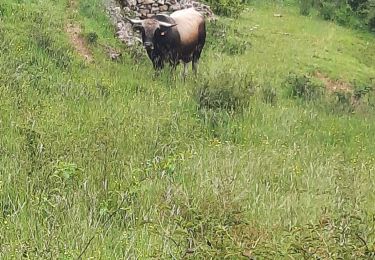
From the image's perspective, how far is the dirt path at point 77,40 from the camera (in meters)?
12.4

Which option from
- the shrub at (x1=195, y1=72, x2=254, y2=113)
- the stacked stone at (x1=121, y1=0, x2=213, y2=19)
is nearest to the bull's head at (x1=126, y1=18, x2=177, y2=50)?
the shrub at (x1=195, y1=72, x2=254, y2=113)

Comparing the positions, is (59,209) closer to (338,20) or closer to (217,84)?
(217,84)

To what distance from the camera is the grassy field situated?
4.26 meters

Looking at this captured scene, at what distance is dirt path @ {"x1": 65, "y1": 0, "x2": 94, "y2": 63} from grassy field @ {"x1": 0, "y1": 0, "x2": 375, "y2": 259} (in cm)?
14

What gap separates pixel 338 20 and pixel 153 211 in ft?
72.5

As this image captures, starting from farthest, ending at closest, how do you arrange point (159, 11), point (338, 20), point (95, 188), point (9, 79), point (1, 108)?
point (338, 20) < point (159, 11) < point (9, 79) < point (1, 108) < point (95, 188)

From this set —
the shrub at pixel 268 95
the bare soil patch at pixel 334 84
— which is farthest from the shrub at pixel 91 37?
the bare soil patch at pixel 334 84

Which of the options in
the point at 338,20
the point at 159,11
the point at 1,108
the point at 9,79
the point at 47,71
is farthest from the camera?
the point at 338,20

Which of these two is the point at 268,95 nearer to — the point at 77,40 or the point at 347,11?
the point at 77,40

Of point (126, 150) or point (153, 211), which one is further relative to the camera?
point (126, 150)

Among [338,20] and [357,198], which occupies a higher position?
[357,198]

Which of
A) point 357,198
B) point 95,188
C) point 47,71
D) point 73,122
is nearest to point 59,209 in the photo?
point 95,188

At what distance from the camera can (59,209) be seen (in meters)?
4.75

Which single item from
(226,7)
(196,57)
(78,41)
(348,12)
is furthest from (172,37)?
(348,12)
